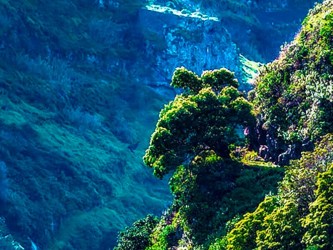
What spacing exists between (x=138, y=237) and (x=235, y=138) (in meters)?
13.2

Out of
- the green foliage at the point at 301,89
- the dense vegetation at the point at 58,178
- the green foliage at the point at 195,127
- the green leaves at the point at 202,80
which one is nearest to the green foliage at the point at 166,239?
the green foliage at the point at 195,127

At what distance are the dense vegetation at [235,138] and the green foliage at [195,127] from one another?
69mm

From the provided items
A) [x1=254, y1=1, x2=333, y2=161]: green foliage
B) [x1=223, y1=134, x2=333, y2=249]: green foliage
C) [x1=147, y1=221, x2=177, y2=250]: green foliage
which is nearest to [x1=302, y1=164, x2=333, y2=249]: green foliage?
[x1=223, y1=134, x2=333, y2=249]: green foliage

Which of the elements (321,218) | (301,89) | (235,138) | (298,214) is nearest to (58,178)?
(235,138)

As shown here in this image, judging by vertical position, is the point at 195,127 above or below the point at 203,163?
above

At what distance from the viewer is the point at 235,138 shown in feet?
165

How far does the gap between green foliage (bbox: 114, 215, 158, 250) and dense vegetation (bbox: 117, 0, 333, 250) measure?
0.96 m

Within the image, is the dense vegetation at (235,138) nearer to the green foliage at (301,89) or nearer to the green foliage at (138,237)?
the green foliage at (301,89)

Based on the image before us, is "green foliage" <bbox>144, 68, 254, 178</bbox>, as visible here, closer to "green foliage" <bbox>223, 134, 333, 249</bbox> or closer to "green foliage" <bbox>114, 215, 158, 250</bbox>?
"green foliage" <bbox>223, 134, 333, 249</bbox>

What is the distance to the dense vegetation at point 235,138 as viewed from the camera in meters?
46.4

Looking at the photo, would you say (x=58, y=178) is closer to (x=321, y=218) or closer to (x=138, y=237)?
(x=138, y=237)

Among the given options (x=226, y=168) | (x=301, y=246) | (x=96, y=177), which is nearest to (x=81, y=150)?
(x=96, y=177)

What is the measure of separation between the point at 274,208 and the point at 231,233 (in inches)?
116

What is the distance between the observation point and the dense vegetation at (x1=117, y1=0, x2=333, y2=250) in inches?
1827
